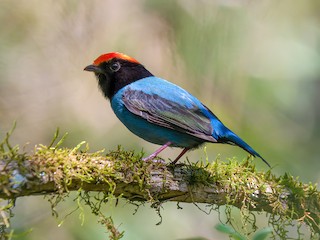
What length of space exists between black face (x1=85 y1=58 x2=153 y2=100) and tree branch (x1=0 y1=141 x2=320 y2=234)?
137cm

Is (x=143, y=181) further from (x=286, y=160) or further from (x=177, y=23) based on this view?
(x=286, y=160)

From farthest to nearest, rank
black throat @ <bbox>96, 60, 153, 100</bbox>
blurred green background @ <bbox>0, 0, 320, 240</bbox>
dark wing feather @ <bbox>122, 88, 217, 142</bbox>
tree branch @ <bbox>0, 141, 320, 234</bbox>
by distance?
blurred green background @ <bbox>0, 0, 320, 240</bbox> → black throat @ <bbox>96, 60, 153, 100</bbox> → dark wing feather @ <bbox>122, 88, 217, 142</bbox> → tree branch @ <bbox>0, 141, 320, 234</bbox>

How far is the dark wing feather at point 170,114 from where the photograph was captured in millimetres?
4164

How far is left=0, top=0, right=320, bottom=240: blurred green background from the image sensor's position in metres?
5.12

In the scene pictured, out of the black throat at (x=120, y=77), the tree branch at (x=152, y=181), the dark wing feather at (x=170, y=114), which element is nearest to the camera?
the tree branch at (x=152, y=181)

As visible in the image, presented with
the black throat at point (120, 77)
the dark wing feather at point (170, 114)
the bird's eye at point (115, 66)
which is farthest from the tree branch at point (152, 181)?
the bird's eye at point (115, 66)

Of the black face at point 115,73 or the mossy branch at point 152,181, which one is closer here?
the mossy branch at point 152,181

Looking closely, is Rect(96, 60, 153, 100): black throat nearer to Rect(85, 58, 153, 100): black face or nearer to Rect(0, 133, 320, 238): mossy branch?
Rect(85, 58, 153, 100): black face

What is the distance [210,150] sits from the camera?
20.9 feet

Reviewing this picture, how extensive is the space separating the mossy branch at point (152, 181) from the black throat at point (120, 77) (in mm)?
1332

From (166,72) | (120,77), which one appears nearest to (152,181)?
(120,77)

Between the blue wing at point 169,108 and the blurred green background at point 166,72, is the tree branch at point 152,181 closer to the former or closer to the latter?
the blue wing at point 169,108

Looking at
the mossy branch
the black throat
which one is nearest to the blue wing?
the black throat

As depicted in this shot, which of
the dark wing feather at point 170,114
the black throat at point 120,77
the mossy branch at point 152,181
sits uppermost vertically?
the black throat at point 120,77
